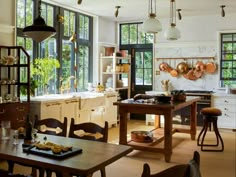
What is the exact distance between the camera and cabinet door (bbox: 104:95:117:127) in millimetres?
7570

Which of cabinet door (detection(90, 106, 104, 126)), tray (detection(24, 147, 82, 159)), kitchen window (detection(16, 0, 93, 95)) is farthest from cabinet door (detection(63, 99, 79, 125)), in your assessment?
tray (detection(24, 147, 82, 159))

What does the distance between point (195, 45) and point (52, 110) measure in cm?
434

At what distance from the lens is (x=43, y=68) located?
6152mm

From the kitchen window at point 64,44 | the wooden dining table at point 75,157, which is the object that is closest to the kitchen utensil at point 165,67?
the kitchen window at point 64,44

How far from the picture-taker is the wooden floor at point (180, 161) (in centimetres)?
440

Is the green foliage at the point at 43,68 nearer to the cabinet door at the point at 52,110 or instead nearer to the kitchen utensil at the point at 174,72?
the cabinet door at the point at 52,110

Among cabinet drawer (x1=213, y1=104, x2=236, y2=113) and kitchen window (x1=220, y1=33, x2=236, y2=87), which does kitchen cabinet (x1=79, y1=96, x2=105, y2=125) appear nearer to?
cabinet drawer (x1=213, y1=104, x2=236, y2=113)

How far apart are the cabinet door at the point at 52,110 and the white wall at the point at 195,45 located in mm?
3549

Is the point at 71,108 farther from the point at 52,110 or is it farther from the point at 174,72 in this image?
the point at 174,72

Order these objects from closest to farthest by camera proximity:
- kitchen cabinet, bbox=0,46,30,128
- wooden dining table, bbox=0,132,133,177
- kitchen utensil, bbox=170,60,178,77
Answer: wooden dining table, bbox=0,132,133,177
kitchen cabinet, bbox=0,46,30,128
kitchen utensil, bbox=170,60,178,77

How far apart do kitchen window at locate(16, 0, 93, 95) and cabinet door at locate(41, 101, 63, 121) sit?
2.60 ft

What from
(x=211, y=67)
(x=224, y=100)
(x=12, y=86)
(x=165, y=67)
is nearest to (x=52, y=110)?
(x=12, y=86)

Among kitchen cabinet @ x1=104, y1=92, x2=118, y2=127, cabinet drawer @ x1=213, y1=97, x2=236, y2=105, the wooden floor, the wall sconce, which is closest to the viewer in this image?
the wooden floor

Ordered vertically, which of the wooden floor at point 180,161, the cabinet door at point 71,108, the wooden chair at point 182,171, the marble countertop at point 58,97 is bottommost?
the wooden floor at point 180,161
